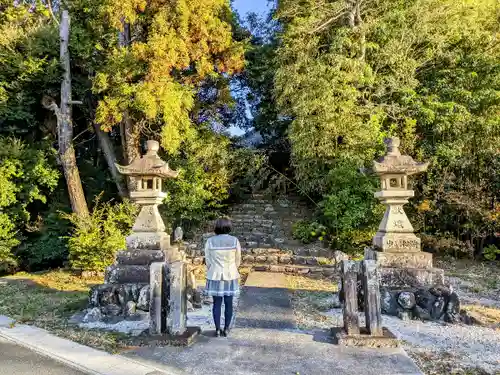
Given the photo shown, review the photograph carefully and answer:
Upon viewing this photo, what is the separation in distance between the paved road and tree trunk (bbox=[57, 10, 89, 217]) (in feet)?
21.6

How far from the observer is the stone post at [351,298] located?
12.3 feet

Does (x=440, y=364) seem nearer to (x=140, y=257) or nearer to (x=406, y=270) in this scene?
(x=406, y=270)

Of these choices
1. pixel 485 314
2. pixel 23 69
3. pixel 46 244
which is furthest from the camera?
pixel 46 244

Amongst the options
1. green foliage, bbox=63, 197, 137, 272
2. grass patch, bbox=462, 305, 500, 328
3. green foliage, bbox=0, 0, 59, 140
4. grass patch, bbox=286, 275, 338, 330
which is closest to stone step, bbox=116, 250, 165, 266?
grass patch, bbox=286, 275, 338, 330

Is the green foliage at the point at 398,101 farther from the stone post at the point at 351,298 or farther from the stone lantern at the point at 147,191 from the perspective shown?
the stone post at the point at 351,298

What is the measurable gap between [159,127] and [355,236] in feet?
19.6

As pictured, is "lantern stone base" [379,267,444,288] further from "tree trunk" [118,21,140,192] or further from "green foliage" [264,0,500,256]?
"tree trunk" [118,21,140,192]

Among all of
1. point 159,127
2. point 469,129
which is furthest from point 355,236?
point 159,127

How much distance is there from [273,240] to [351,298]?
6180 mm

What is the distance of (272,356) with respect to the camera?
338 cm

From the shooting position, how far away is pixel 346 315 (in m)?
3.80

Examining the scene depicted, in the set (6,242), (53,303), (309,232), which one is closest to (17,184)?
(6,242)

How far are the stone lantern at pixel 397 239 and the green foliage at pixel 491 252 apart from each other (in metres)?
4.87

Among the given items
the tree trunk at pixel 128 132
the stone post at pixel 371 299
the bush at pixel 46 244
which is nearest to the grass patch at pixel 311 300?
the stone post at pixel 371 299
